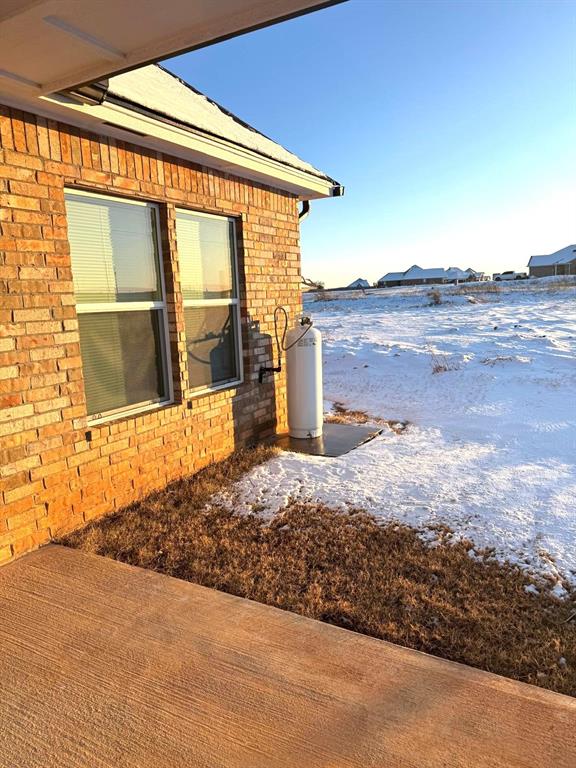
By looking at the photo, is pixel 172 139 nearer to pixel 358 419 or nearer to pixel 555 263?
pixel 358 419

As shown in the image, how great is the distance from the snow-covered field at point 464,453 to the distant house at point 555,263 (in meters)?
68.3

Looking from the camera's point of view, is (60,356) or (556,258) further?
(556,258)

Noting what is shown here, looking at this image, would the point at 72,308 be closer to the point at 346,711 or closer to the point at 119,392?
the point at 119,392

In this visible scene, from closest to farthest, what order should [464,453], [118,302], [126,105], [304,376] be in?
[126,105] → [118,302] → [464,453] → [304,376]

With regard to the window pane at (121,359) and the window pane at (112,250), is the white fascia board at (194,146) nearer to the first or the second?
the window pane at (112,250)

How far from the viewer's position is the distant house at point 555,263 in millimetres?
71875

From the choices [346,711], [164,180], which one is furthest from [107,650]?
[164,180]

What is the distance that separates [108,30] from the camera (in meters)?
2.58

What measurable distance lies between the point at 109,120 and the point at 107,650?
326 centimetres

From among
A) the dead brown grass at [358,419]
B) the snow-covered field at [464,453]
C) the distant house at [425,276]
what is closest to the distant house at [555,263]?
the distant house at [425,276]

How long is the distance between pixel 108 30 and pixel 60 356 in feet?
6.59

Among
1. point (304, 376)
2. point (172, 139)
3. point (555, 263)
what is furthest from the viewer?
point (555, 263)

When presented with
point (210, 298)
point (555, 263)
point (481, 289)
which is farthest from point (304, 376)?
point (555, 263)

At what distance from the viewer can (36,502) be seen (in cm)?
357
